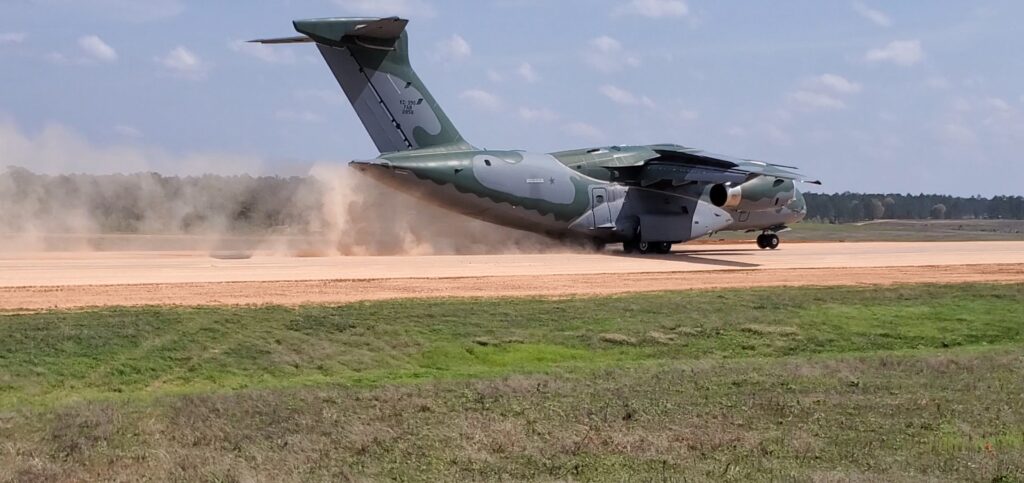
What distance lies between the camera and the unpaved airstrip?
21656 mm

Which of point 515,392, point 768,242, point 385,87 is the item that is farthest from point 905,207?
point 515,392

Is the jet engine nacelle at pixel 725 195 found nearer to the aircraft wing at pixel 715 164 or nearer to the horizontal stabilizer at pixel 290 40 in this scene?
the aircraft wing at pixel 715 164

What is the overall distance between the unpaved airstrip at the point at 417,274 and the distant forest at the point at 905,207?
221ft

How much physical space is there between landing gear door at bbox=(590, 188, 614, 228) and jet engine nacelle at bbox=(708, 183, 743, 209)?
12.7 ft

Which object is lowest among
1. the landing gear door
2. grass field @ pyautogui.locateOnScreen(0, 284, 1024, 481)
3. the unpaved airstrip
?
grass field @ pyautogui.locateOnScreen(0, 284, 1024, 481)

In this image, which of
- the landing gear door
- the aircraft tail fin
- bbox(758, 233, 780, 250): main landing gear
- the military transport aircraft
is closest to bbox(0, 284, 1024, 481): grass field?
the military transport aircraft

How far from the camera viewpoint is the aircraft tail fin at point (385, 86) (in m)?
33.5

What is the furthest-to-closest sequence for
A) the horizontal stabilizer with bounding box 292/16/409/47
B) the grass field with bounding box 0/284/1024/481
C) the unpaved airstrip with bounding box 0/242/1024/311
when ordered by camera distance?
the horizontal stabilizer with bounding box 292/16/409/47
the unpaved airstrip with bounding box 0/242/1024/311
the grass field with bounding box 0/284/1024/481

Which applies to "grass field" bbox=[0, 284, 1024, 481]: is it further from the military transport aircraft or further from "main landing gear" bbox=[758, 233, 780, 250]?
"main landing gear" bbox=[758, 233, 780, 250]

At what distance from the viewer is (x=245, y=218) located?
1449 inches

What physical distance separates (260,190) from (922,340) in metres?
23.3

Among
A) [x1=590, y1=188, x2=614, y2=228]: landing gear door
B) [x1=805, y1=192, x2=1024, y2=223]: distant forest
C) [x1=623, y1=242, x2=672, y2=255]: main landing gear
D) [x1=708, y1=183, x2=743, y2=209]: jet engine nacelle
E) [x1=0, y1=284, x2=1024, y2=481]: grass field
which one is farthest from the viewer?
[x1=805, y1=192, x2=1024, y2=223]: distant forest

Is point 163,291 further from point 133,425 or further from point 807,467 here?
point 807,467

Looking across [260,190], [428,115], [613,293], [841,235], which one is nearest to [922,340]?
[613,293]
